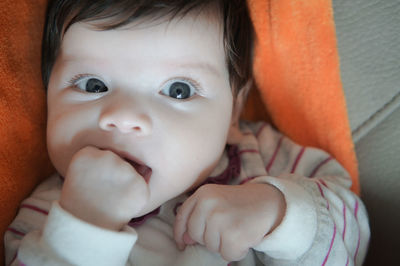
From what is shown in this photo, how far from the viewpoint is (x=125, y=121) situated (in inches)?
30.3

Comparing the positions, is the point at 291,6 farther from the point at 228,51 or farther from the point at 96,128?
the point at 96,128

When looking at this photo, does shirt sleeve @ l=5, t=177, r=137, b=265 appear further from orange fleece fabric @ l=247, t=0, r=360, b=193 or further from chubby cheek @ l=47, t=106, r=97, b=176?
orange fleece fabric @ l=247, t=0, r=360, b=193

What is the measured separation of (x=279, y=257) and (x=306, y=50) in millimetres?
465

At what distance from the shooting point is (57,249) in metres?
0.69

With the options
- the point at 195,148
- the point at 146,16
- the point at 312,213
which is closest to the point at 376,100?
the point at 312,213

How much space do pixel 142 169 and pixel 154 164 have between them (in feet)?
0.10

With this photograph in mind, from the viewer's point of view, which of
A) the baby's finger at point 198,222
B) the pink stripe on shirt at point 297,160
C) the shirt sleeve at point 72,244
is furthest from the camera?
the pink stripe on shirt at point 297,160

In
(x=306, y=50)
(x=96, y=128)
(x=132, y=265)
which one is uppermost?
(x=306, y=50)

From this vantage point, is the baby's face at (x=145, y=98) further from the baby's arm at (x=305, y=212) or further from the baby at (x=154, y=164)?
the baby's arm at (x=305, y=212)

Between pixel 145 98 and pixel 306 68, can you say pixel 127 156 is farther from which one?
pixel 306 68

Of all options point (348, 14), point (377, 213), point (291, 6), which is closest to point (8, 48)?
point (291, 6)

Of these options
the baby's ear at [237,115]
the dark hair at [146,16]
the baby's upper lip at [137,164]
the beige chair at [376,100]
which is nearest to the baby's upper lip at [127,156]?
the baby's upper lip at [137,164]

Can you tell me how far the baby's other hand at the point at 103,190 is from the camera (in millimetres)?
723

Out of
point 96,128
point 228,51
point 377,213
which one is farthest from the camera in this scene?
point 377,213
